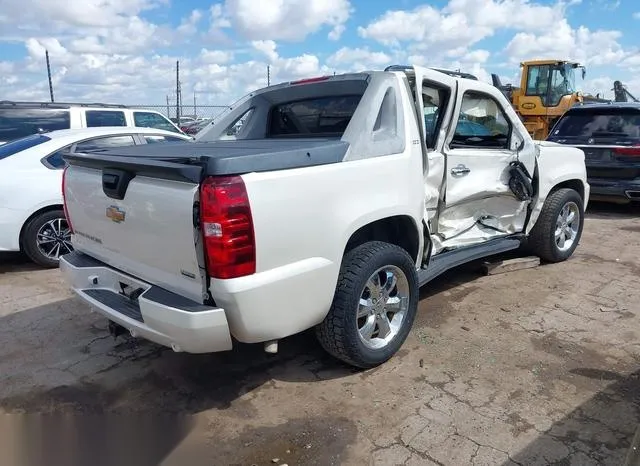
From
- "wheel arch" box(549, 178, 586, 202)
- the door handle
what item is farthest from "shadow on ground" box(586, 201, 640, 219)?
the door handle

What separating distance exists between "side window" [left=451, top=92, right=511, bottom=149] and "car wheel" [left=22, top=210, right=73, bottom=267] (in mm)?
4222

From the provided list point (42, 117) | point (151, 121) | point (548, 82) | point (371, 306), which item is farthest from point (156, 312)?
point (548, 82)

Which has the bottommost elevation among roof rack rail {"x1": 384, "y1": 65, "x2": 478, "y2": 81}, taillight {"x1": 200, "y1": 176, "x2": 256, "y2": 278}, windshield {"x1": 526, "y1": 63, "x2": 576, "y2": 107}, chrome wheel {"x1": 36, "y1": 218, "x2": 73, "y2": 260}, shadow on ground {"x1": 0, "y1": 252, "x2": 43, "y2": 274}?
shadow on ground {"x1": 0, "y1": 252, "x2": 43, "y2": 274}

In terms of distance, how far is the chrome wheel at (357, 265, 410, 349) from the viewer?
345 centimetres

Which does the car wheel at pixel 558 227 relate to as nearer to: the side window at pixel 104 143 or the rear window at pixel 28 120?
the side window at pixel 104 143

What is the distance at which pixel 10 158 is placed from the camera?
18.8 ft

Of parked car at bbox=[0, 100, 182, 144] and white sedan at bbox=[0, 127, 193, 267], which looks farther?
parked car at bbox=[0, 100, 182, 144]

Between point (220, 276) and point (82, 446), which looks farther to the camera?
point (82, 446)

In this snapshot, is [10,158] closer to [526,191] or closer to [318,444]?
[318,444]

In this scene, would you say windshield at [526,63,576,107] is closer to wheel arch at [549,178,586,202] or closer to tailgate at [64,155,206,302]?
wheel arch at [549,178,586,202]

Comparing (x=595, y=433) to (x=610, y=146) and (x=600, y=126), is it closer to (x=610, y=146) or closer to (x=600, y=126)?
(x=610, y=146)

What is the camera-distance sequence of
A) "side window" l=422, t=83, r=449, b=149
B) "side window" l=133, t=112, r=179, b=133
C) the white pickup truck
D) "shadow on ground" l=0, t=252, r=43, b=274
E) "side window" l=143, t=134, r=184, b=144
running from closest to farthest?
1. the white pickup truck
2. "side window" l=422, t=83, r=449, b=149
3. "shadow on ground" l=0, t=252, r=43, b=274
4. "side window" l=143, t=134, r=184, b=144
5. "side window" l=133, t=112, r=179, b=133

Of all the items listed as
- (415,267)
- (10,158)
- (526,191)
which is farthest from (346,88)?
(10,158)

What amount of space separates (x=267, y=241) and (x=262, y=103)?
2296 mm
